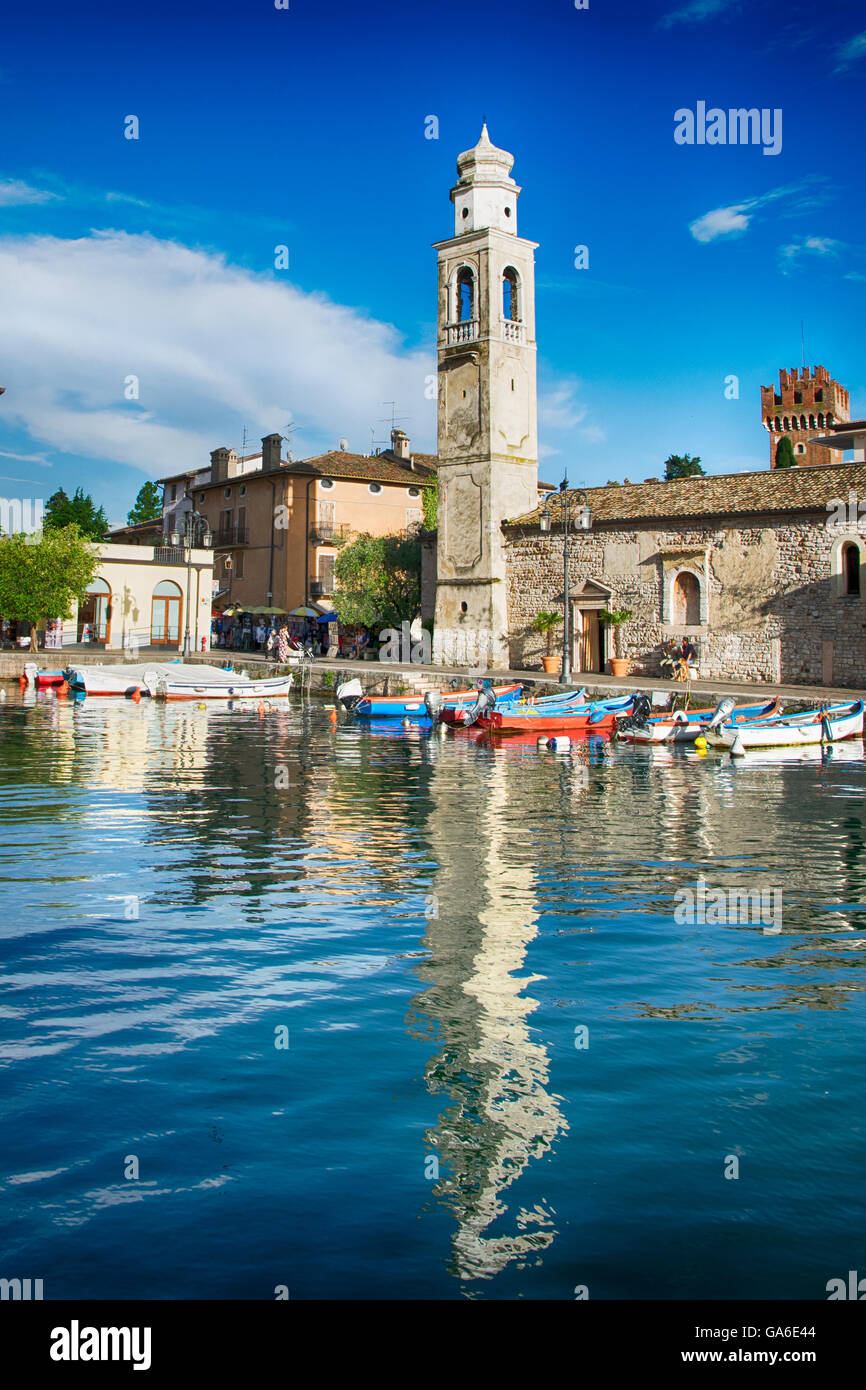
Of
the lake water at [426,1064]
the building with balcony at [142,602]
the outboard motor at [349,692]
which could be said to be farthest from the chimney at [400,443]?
the lake water at [426,1064]

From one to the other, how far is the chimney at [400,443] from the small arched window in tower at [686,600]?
27.9 meters

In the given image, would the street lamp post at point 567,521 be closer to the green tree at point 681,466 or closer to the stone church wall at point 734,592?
the stone church wall at point 734,592

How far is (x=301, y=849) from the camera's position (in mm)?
13188

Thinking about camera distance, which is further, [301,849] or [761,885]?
[301,849]

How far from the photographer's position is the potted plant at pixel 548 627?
37.6m

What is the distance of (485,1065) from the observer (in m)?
6.47

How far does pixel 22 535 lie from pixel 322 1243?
4331 centimetres

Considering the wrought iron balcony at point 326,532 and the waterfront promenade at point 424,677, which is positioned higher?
the wrought iron balcony at point 326,532

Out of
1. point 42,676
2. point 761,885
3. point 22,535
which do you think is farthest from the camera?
point 22,535

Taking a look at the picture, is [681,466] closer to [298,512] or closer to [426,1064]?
[298,512]

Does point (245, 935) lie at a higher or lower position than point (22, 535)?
lower
